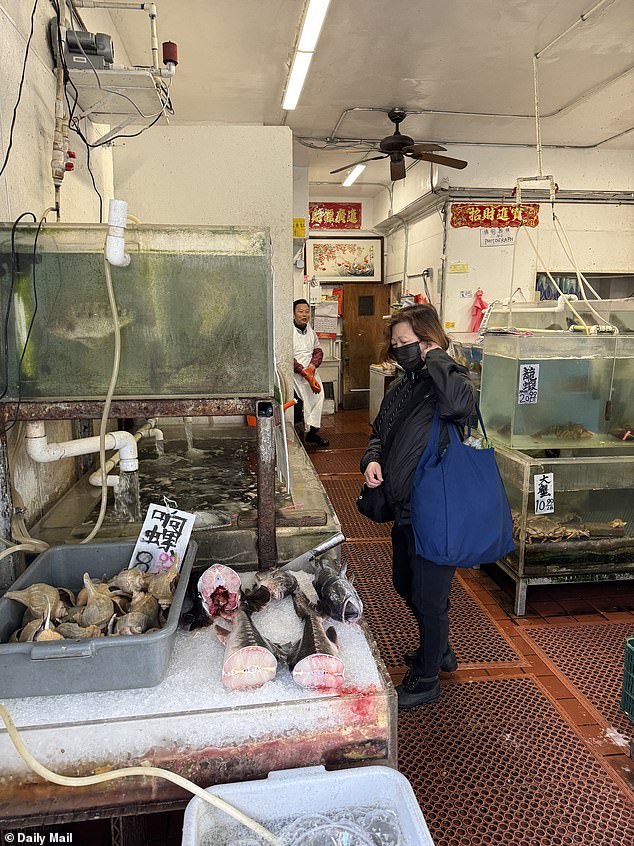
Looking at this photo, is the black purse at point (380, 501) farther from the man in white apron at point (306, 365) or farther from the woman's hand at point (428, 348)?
the man in white apron at point (306, 365)

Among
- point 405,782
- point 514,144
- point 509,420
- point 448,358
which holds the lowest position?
point 405,782

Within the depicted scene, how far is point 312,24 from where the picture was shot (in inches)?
144

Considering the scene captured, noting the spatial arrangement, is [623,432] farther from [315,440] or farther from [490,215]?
[315,440]

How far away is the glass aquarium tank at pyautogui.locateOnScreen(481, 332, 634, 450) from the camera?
338 centimetres

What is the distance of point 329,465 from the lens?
6.34m

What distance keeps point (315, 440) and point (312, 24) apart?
4603mm

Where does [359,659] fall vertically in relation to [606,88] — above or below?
below

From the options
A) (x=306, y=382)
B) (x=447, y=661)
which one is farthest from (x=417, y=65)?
(x=447, y=661)

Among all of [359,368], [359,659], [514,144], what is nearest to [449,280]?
[514,144]

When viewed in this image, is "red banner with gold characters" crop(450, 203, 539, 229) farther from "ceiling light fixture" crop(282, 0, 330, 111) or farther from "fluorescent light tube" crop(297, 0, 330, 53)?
"fluorescent light tube" crop(297, 0, 330, 53)

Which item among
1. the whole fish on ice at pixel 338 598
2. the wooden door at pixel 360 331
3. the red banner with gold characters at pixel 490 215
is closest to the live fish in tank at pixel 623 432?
the whole fish on ice at pixel 338 598

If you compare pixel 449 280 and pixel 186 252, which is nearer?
pixel 186 252

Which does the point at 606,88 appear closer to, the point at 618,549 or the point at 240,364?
the point at 618,549

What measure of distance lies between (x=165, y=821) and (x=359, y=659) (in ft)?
3.39
